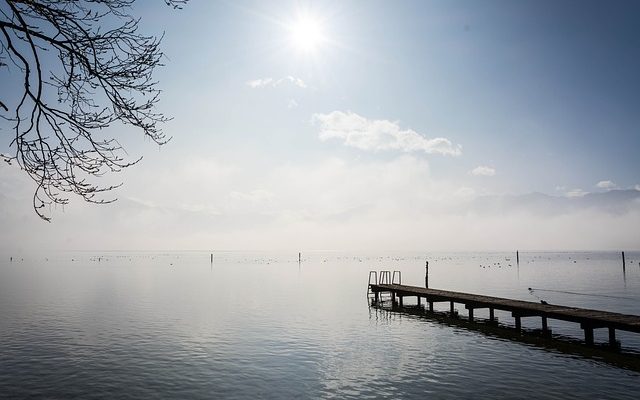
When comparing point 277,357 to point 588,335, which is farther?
point 588,335

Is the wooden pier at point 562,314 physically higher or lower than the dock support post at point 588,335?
higher

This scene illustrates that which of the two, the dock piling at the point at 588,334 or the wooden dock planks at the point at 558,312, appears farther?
the dock piling at the point at 588,334

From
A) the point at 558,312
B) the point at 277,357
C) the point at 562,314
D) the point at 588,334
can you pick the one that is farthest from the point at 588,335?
the point at 277,357

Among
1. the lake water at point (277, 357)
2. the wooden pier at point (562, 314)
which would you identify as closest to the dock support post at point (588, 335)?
the wooden pier at point (562, 314)

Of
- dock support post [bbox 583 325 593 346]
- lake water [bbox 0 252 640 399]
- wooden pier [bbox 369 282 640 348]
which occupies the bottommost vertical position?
lake water [bbox 0 252 640 399]

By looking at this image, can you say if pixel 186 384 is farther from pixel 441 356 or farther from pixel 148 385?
pixel 441 356

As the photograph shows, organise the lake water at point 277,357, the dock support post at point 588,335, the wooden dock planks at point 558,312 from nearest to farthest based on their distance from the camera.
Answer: the lake water at point 277,357 < the wooden dock planks at point 558,312 < the dock support post at point 588,335

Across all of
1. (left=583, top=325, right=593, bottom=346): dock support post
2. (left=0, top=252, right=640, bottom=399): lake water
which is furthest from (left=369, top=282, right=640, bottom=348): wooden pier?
(left=0, top=252, right=640, bottom=399): lake water

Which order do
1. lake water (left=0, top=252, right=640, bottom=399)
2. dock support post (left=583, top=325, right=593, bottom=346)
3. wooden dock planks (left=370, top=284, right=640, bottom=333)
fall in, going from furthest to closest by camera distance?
1. dock support post (left=583, top=325, right=593, bottom=346)
2. wooden dock planks (left=370, top=284, right=640, bottom=333)
3. lake water (left=0, top=252, right=640, bottom=399)

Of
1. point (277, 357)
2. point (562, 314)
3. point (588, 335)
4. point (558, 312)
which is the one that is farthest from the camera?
point (558, 312)

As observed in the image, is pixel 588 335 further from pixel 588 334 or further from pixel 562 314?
pixel 562 314

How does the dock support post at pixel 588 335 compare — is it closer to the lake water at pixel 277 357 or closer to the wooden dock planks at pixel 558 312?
the wooden dock planks at pixel 558 312

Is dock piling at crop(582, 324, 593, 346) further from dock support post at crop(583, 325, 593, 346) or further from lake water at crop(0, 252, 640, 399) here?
lake water at crop(0, 252, 640, 399)

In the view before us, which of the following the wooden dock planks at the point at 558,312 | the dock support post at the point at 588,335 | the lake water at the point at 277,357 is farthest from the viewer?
the dock support post at the point at 588,335
